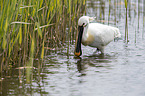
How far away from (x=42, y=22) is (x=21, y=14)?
117cm

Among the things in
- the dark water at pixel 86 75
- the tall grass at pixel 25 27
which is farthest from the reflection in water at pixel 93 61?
the tall grass at pixel 25 27

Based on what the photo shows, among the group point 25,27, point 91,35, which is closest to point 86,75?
point 25,27

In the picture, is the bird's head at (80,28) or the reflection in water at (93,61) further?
the bird's head at (80,28)

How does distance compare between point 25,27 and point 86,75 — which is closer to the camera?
point 25,27

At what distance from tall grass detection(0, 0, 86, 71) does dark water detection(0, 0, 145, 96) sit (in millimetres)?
304

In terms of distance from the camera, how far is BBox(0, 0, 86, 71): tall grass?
5.16 m

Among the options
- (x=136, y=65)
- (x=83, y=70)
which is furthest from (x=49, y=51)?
(x=136, y=65)

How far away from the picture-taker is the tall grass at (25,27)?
5.16 meters

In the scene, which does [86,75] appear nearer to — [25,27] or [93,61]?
[93,61]

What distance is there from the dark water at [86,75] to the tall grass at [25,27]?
12.0 inches

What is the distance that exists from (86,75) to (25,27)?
1.29m

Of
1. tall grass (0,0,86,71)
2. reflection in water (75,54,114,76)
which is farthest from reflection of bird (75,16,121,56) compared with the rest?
tall grass (0,0,86,71)

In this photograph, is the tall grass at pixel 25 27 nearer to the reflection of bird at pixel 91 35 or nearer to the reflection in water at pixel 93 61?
the reflection of bird at pixel 91 35

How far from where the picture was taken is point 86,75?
6.00m
